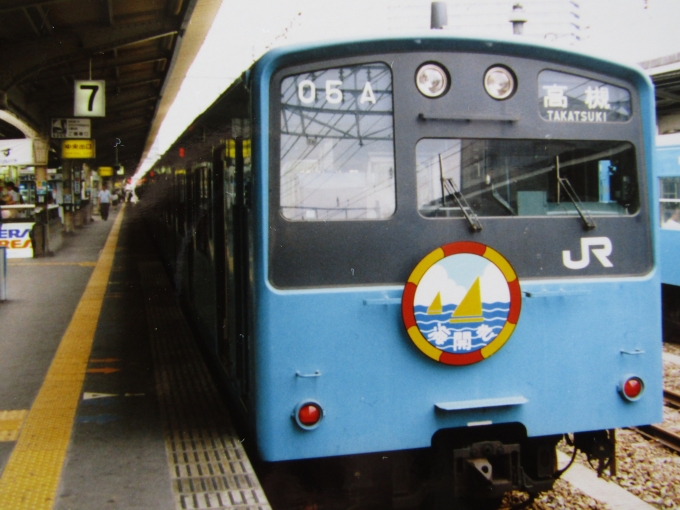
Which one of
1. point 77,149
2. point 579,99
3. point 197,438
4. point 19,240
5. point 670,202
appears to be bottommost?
point 197,438

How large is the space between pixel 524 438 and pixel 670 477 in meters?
1.73

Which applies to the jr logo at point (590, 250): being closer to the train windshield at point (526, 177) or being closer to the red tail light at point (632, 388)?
the train windshield at point (526, 177)

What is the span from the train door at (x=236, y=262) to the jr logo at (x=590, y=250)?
166 centimetres

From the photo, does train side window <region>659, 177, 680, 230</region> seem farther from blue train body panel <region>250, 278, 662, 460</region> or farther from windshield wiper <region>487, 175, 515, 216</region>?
windshield wiper <region>487, 175, 515, 216</region>

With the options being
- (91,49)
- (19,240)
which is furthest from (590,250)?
(19,240)

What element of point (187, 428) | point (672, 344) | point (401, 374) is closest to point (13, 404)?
point (187, 428)

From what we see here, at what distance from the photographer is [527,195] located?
3.85 metres

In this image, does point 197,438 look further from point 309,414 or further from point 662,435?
point 662,435

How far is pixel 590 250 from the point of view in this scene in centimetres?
391

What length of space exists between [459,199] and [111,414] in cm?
305

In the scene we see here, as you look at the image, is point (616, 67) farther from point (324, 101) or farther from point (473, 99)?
point (324, 101)

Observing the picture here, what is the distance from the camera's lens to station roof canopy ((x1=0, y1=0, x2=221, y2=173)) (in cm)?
1166

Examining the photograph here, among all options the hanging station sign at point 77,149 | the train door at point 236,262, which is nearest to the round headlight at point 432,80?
the train door at point 236,262

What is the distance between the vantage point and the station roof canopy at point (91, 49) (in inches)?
459
